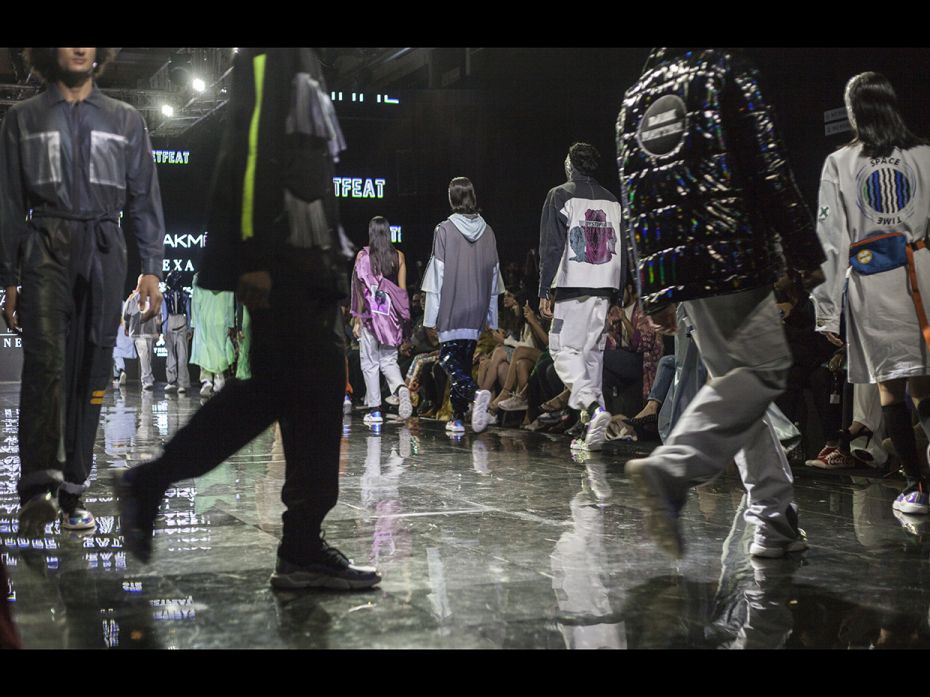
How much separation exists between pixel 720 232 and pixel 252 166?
1.30m

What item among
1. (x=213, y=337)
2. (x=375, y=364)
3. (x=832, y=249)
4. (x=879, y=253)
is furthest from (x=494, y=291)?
(x=213, y=337)

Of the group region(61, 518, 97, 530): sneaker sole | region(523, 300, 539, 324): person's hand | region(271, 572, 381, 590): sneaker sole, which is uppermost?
region(523, 300, 539, 324): person's hand

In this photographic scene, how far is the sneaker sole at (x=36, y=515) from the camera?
3496 mm

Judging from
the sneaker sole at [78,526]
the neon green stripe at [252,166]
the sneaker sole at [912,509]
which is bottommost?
the sneaker sole at [912,509]

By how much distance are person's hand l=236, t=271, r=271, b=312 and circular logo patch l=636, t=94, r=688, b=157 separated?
1201mm

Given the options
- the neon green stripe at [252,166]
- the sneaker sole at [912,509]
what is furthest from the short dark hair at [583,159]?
the neon green stripe at [252,166]

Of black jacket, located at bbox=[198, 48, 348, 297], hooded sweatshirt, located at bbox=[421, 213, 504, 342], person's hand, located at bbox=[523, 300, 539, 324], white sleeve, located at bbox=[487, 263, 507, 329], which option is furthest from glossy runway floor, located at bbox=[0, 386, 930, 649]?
person's hand, located at bbox=[523, 300, 539, 324]

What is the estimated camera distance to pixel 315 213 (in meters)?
2.65

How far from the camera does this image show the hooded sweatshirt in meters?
8.01

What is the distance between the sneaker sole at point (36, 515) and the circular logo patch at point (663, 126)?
7.52 feet

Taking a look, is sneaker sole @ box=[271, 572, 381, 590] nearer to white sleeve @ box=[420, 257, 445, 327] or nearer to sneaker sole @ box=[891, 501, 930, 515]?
sneaker sole @ box=[891, 501, 930, 515]

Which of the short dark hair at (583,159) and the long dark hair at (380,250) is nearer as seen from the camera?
the short dark hair at (583,159)

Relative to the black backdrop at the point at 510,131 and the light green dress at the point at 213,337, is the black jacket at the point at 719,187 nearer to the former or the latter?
the black backdrop at the point at 510,131
